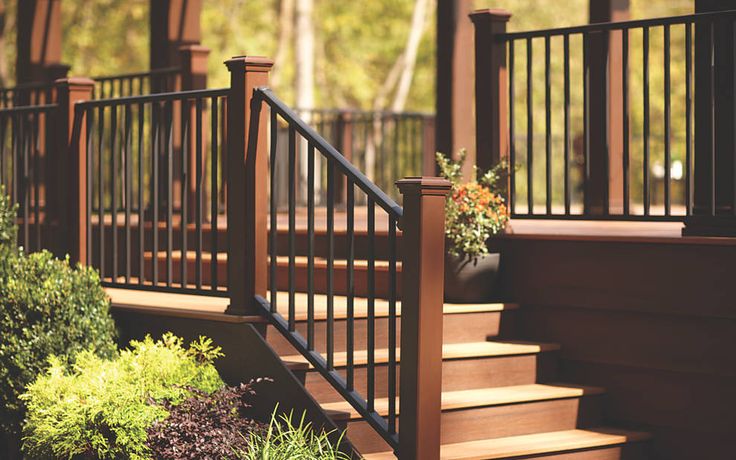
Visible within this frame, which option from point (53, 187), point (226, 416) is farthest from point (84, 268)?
point (53, 187)

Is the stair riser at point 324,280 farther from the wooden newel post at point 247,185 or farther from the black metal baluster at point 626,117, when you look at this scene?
the black metal baluster at point 626,117

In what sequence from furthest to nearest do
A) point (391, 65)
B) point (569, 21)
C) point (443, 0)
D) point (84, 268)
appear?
point (391, 65) < point (569, 21) < point (443, 0) < point (84, 268)

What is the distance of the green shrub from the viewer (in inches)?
233

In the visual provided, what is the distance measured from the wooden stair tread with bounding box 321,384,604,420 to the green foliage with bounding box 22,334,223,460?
708 mm

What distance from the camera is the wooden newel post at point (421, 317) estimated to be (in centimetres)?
477

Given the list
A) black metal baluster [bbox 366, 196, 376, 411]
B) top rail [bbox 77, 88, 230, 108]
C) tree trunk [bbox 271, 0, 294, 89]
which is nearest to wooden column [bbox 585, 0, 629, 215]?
top rail [bbox 77, 88, 230, 108]

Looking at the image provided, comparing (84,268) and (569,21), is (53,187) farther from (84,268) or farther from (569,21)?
(569,21)

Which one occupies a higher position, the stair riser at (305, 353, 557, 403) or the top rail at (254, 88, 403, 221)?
the top rail at (254, 88, 403, 221)

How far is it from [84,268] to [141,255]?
1.04 feet

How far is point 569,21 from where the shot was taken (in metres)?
28.2

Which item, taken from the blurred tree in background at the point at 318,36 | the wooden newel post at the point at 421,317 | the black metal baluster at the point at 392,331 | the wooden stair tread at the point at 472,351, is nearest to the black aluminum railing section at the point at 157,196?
the wooden stair tread at the point at 472,351

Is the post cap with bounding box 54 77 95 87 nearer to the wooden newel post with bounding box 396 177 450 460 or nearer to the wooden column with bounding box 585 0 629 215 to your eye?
the wooden newel post with bounding box 396 177 450 460

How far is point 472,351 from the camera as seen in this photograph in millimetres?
5980

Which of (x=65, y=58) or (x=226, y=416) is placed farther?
(x=65, y=58)
